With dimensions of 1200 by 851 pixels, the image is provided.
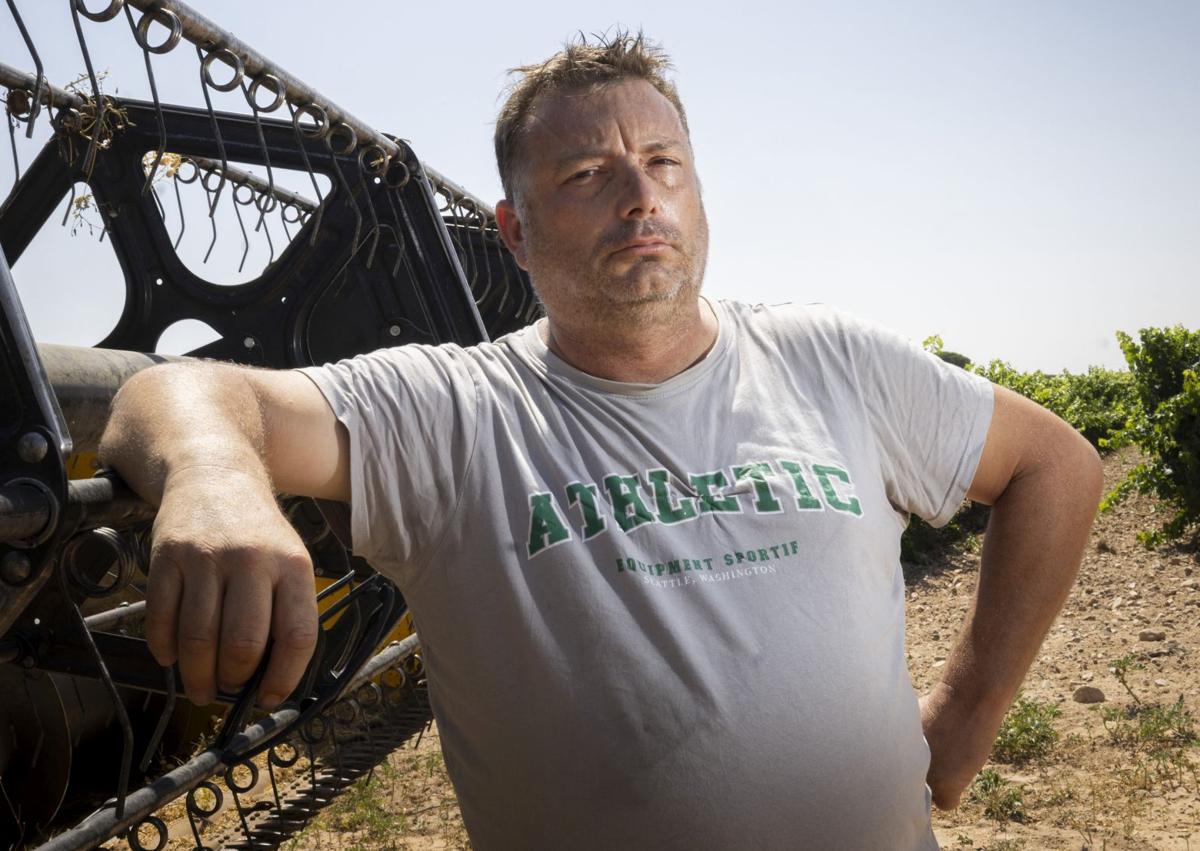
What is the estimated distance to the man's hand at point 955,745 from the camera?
7.41 ft

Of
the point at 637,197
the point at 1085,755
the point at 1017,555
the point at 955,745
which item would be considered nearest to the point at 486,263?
the point at 1085,755

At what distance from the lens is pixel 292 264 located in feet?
13.5

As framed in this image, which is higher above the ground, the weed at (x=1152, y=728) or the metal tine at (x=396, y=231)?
the metal tine at (x=396, y=231)

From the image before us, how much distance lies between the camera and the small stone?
604cm

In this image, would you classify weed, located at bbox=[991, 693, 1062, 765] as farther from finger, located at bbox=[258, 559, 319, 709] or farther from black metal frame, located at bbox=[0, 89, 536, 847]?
finger, located at bbox=[258, 559, 319, 709]

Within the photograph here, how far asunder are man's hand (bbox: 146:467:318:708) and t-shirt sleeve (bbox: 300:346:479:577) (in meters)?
0.63

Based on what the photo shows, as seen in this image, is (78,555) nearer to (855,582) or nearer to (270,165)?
(855,582)

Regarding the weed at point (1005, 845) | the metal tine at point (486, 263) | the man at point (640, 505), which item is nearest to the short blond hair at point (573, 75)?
the man at point (640, 505)

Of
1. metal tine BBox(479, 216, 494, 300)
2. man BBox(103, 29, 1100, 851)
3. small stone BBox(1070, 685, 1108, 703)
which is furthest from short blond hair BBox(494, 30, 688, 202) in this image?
small stone BBox(1070, 685, 1108, 703)

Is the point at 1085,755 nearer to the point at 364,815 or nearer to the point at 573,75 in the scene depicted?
the point at 364,815

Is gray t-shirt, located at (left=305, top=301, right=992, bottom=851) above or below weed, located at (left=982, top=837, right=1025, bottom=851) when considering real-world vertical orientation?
above

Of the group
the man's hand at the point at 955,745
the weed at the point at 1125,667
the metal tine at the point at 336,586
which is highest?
the metal tine at the point at 336,586

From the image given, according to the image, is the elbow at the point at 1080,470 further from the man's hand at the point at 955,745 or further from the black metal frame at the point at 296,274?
the black metal frame at the point at 296,274

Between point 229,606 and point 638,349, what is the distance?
1132 mm
